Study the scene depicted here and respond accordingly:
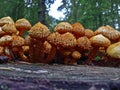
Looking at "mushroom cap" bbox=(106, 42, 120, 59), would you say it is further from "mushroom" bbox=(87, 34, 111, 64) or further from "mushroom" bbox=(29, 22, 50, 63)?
"mushroom" bbox=(29, 22, 50, 63)

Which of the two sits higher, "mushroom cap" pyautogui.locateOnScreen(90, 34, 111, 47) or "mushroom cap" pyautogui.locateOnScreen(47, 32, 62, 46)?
"mushroom cap" pyautogui.locateOnScreen(47, 32, 62, 46)

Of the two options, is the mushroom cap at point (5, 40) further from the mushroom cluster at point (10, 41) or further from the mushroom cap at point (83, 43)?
the mushroom cap at point (83, 43)

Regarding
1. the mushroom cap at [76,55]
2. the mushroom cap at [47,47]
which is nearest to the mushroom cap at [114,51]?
the mushroom cap at [76,55]

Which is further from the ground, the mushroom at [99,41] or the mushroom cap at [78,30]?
the mushroom cap at [78,30]

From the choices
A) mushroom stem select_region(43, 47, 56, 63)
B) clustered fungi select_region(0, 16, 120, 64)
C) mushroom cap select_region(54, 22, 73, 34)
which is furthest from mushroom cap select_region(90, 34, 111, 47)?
mushroom stem select_region(43, 47, 56, 63)

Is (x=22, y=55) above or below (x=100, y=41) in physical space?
below

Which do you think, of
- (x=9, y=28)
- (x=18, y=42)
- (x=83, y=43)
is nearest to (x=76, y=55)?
(x=83, y=43)

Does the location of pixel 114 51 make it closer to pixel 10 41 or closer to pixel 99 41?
pixel 99 41
